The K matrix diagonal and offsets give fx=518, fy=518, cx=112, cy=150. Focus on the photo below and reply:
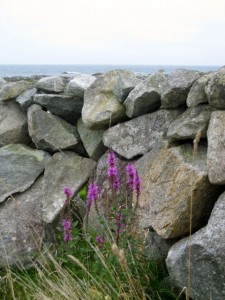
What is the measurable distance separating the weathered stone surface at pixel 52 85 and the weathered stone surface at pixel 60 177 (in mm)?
848

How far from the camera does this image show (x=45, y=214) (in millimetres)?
6070

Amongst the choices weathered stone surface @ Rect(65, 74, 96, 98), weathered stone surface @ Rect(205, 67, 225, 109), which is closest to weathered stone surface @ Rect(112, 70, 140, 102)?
weathered stone surface @ Rect(65, 74, 96, 98)

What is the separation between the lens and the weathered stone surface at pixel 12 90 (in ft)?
23.4

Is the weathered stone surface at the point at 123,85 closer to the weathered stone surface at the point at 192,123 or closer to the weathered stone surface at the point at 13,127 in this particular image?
the weathered stone surface at the point at 192,123

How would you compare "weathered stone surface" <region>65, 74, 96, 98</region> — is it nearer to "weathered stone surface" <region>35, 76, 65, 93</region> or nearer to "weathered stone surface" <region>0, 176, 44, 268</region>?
"weathered stone surface" <region>35, 76, 65, 93</region>

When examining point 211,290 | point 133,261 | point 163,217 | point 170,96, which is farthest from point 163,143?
point 211,290

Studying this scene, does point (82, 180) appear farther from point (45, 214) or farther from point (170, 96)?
point (170, 96)

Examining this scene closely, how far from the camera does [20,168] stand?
21.8 ft

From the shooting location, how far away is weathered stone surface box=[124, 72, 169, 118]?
5.42 meters

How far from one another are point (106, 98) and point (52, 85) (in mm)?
1057

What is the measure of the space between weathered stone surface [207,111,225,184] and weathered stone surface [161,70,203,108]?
63cm

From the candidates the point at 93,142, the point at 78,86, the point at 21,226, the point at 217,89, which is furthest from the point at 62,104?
the point at 217,89

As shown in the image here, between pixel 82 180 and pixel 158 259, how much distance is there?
177cm

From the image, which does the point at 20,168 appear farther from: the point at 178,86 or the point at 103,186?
the point at 178,86
